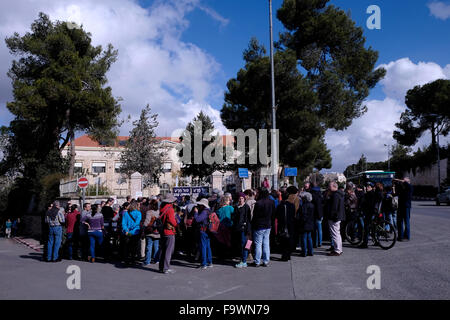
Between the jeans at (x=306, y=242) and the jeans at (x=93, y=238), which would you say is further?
the jeans at (x=93, y=238)

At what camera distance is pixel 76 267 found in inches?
365

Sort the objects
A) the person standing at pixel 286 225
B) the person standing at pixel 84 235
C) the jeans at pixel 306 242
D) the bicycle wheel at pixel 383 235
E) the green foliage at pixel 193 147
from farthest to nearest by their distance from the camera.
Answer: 1. the green foliage at pixel 193 147
2. the person standing at pixel 84 235
3. the bicycle wheel at pixel 383 235
4. the jeans at pixel 306 242
5. the person standing at pixel 286 225

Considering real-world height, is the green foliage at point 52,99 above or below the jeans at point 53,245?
above

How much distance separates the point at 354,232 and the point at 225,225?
3.90m

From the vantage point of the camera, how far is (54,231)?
34.8 feet

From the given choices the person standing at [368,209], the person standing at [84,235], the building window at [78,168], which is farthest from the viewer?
the building window at [78,168]

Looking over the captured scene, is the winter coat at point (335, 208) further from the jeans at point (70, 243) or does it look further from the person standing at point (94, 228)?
the jeans at point (70, 243)

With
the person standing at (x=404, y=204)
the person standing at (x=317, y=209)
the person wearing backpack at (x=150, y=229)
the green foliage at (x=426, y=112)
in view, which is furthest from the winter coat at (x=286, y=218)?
the green foliage at (x=426, y=112)

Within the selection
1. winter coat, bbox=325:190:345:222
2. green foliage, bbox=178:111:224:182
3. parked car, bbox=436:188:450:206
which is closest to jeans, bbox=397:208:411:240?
winter coat, bbox=325:190:345:222

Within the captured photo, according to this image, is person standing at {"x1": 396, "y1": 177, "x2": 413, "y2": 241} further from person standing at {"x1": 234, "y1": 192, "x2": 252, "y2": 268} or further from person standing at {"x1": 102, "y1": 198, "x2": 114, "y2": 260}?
person standing at {"x1": 102, "y1": 198, "x2": 114, "y2": 260}

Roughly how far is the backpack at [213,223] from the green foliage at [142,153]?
2454 cm

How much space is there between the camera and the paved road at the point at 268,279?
596cm

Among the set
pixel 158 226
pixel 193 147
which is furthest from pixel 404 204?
pixel 193 147
